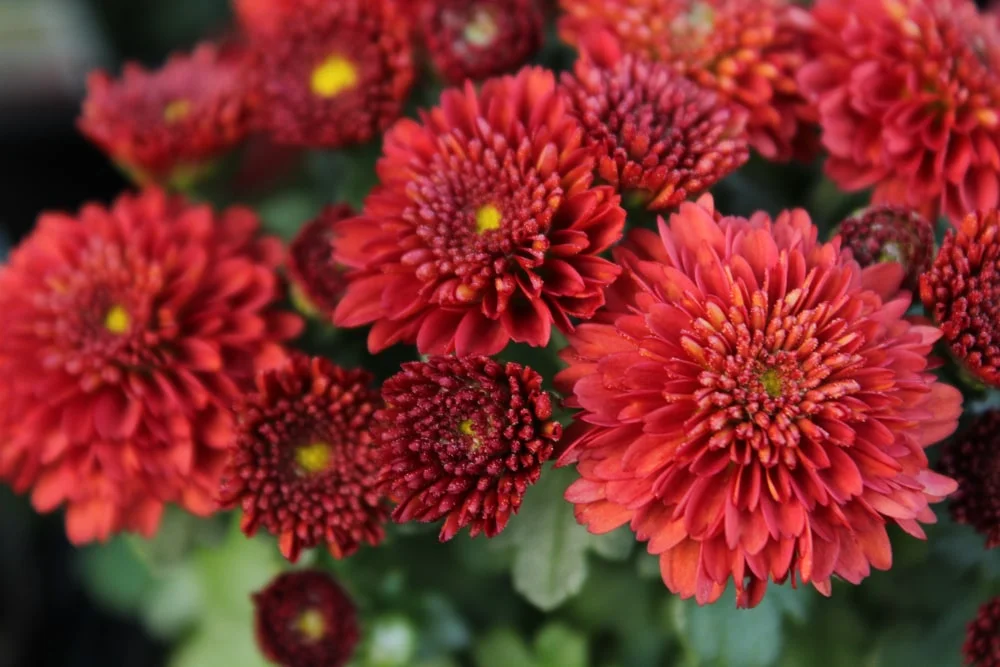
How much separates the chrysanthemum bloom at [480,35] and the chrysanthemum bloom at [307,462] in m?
0.34

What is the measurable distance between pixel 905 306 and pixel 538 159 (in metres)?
0.31

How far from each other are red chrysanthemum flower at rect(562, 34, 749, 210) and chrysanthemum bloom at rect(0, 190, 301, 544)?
0.36 meters

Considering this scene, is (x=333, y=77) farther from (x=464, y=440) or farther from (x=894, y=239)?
(x=894, y=239)

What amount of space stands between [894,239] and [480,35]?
0.44 metres

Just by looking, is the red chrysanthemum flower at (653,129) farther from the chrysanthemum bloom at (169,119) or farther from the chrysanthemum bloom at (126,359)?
the chrysanthemum bloom at (169,119)

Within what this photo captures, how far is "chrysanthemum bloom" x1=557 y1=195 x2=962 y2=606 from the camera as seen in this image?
0.63 meters

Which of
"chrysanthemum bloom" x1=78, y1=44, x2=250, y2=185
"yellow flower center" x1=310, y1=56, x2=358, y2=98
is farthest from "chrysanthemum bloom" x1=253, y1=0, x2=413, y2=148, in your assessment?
"chrysanthemum bloom" x1=78, y1=44, x2=250, y2=185

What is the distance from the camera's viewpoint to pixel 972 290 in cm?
69

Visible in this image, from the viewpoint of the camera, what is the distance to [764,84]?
0.83 m

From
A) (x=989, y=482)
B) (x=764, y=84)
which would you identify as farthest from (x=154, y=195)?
(x=989, y=482)

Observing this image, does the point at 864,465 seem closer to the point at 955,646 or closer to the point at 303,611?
the point at 955,646

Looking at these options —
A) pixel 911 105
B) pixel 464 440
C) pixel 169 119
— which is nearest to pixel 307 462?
pixel 464 440

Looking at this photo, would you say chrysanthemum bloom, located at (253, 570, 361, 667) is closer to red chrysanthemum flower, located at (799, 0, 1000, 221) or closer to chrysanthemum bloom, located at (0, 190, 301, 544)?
chrysanthemum bloom, located at (0, 190, 301, 544)

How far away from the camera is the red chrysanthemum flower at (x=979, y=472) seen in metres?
0.73
